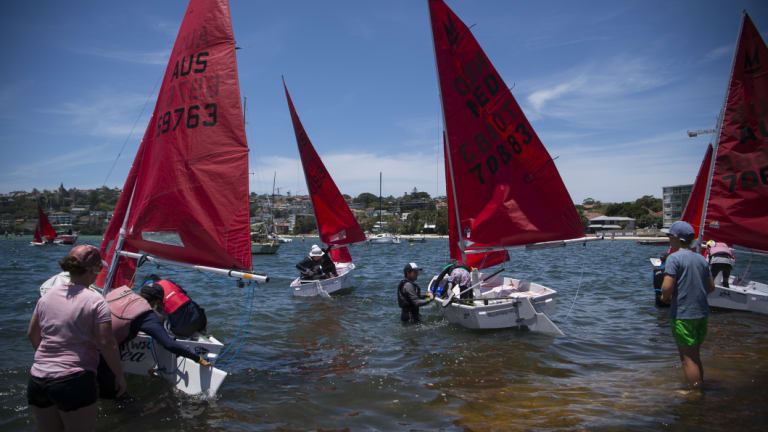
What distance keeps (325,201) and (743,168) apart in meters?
12.6

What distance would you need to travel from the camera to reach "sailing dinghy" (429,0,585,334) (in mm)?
8930

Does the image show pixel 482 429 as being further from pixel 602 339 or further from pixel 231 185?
pixel 602 339

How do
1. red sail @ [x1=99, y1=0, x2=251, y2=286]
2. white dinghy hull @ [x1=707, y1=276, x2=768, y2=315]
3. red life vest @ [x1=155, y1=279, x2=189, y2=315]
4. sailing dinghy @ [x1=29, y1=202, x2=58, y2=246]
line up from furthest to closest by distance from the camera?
sailing dinghy @ [x1=29, y1=202, x2=58, y2=246] → white dinghy hull @ [x1=707, y1=276, x2=768, y2=315] → red sail @ [x1=99, y1=0, x2=251, y2=286] → red life vest @ [x1=155, y1=279, x2=189, y2=315]

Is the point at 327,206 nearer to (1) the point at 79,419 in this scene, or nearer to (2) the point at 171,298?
(2) the point at 171,298

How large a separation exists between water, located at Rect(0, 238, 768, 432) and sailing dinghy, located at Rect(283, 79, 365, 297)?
5.79 m

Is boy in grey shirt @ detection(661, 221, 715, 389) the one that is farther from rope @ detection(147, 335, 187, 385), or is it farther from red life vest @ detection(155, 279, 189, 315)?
red life vest @ detection(155, 279, 189, 315)

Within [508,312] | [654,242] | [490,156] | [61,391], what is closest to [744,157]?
[490,156]

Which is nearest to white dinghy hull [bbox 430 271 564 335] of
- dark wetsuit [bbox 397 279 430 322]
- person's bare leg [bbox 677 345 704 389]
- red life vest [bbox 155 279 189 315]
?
dark wetsuit [bbox 397 279 430 322]

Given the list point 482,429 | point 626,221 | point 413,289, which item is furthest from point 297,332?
point 626,221

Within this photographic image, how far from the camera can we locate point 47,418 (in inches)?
119

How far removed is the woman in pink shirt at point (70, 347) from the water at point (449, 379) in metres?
1.74

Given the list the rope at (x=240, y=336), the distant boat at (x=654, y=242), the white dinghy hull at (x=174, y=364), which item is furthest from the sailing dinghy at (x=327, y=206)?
the distant boat at (x=654, y=242)

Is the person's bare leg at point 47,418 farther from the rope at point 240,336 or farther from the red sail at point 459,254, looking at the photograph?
the red sail at point 459,254

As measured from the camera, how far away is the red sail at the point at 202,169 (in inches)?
218
